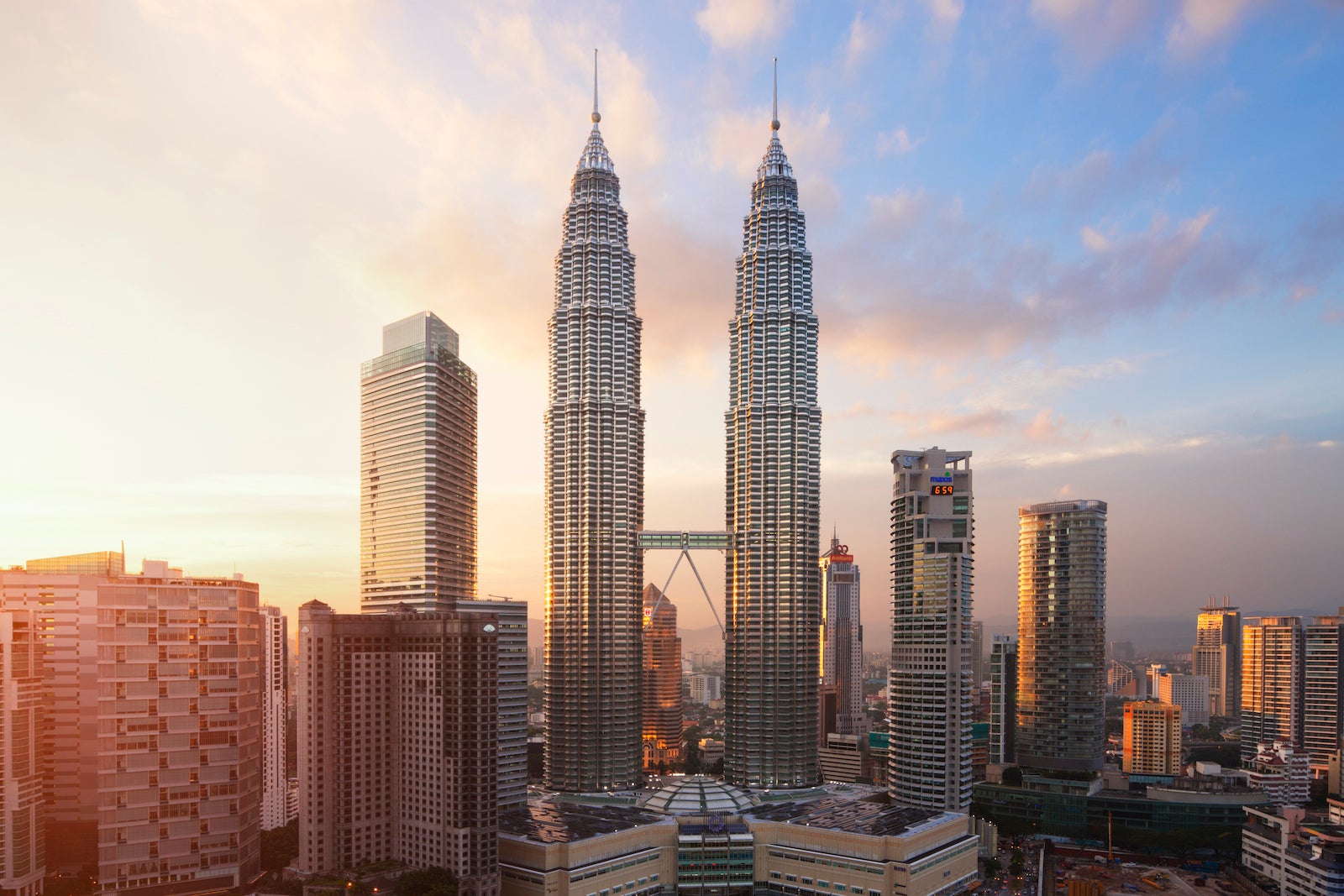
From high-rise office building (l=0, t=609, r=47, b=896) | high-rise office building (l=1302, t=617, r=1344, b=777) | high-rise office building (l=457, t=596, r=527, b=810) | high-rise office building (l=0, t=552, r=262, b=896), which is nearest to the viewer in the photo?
high-rise office building (l=0, t=552, r=262, b=896)

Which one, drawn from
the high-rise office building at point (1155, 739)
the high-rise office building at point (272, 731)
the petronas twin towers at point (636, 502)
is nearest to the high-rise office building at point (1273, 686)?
the high-rise office building at point (1155, 739)

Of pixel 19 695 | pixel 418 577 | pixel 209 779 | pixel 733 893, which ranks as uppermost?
pixel 418 577

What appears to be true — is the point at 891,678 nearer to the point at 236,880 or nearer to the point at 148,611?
the point at 236,880

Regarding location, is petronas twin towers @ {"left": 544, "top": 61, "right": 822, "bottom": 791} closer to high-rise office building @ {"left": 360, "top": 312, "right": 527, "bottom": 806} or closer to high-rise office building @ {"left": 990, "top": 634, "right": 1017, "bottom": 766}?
high-rise office building @ {"left": 360, "top": 312, "right": 527, "bottom": 806}

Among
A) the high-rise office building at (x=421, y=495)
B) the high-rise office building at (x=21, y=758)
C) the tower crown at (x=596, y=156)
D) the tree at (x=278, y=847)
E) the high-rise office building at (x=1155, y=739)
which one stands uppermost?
the tower crown at (x=596, y=156)

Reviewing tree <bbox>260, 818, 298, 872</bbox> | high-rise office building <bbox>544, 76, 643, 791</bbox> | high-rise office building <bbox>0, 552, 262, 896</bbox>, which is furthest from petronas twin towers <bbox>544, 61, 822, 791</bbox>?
high-rise office building <bbox>0, 552, 262, 896</bbox>

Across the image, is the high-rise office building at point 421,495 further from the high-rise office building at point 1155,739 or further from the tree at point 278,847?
the high-rise office building at point 1155,739

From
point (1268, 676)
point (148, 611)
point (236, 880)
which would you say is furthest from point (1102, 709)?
point (148, 611)
